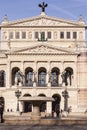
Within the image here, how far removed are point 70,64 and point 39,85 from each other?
787 centimetres

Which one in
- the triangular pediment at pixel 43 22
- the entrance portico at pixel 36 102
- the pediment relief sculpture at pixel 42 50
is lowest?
the entrance portico at pixel 36 102

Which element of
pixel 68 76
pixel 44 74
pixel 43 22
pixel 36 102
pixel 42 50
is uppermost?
pixel 43 22

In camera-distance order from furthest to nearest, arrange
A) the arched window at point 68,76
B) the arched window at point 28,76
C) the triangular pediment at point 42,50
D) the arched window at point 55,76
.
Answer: the arched window at point 28,76 → the arched window at point 68,76 → the arched window at point 55,76 → the triangular pediment at point 42,50

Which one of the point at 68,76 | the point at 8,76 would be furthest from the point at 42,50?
the point at 8,76

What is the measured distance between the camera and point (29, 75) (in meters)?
102

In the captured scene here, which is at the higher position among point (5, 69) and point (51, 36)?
point (51, 36)

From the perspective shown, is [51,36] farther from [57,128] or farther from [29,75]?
[57,128]

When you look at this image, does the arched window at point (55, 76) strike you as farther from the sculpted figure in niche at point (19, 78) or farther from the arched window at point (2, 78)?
the arched window at point (2, 78)

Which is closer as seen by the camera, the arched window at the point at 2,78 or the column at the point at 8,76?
the column at the point at 8,76

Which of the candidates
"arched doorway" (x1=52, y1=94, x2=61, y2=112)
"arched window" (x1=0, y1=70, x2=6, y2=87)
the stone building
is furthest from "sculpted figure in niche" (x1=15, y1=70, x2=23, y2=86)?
"arched doorway" (x1=52, y1=94, x2=61, y2=112)

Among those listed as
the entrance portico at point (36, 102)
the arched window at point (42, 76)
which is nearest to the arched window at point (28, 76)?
the arched window at point (42, 76)

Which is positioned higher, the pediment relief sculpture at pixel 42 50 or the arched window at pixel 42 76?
the pediment relief sculpture at pixel 42 50

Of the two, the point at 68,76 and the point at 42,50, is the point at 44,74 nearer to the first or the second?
the point at 68,76

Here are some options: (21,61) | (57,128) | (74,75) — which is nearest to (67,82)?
(74,75)
